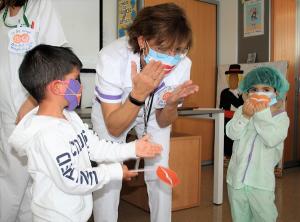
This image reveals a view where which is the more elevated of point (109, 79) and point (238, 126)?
point (109, 79)

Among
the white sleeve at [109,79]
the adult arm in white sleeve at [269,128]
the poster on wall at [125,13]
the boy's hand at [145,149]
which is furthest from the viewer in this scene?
the poster on wall at [125,13]

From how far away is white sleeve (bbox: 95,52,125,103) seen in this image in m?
1.46

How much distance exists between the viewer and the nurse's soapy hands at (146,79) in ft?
4.27

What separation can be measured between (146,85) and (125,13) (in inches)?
92.7

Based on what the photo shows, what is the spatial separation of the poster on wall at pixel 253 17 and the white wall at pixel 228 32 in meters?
0.15

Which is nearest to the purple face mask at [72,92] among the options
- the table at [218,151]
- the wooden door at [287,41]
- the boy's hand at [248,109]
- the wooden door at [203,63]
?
the boy's hand at [248,109]

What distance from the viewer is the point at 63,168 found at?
1.04 m

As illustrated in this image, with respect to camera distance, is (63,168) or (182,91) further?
(182,91)

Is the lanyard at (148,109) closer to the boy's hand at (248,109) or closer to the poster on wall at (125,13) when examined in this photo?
the boy's hand at (248,109)

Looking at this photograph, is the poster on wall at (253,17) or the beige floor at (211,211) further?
the poster on wall at (253,17)

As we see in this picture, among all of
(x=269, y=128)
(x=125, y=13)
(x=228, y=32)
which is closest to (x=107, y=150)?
(x=269, y=128)

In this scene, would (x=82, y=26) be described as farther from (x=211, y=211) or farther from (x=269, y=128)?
(x=269, y=128)

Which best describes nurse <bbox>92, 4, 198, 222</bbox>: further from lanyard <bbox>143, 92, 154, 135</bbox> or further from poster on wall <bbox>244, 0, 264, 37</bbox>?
poster on wall <bbox>244, 0, 264, 37</bbox>

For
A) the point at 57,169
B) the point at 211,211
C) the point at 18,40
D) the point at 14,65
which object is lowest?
the point at 211,211
